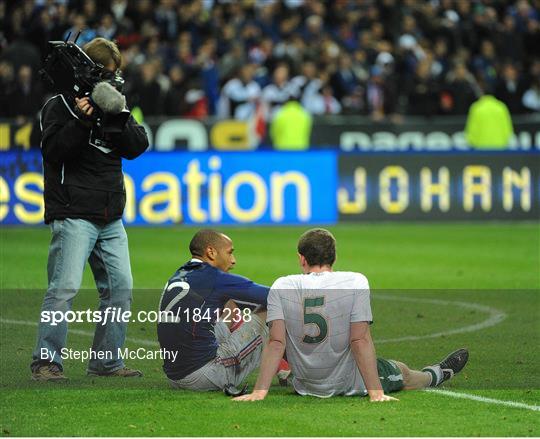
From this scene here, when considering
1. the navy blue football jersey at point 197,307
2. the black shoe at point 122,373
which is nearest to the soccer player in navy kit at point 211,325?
the navy blue football jersey at point 197,307

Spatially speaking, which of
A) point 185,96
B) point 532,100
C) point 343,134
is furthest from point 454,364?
point 532,100

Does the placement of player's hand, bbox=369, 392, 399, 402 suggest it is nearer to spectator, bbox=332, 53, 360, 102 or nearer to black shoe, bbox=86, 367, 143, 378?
black shoe, bbox=86, 367, 143, 378

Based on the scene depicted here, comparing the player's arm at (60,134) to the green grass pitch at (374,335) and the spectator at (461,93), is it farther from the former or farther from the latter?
the spectator at (461,93)

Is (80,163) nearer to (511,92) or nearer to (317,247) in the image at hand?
(317,247)

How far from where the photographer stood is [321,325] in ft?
25.1

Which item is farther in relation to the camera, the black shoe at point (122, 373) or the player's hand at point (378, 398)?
the black shoe at point (122, 373)

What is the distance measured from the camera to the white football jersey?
7641 mm

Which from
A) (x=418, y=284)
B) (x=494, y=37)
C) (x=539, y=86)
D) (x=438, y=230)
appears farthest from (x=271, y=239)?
(x=494, y=37)

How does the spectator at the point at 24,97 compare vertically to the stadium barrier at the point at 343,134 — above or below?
above

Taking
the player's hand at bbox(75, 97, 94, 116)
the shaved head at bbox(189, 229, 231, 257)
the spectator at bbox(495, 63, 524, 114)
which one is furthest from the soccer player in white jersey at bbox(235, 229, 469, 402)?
the spectator at bbox(495, 63, 524, 114)

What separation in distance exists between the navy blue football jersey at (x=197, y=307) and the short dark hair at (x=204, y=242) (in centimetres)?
14

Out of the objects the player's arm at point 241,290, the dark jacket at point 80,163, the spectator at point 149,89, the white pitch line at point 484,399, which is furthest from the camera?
the spectator at point 149,89

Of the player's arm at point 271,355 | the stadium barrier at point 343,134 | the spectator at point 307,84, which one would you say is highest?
the spectator at point 307,84

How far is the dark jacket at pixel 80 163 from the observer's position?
8461 mm
